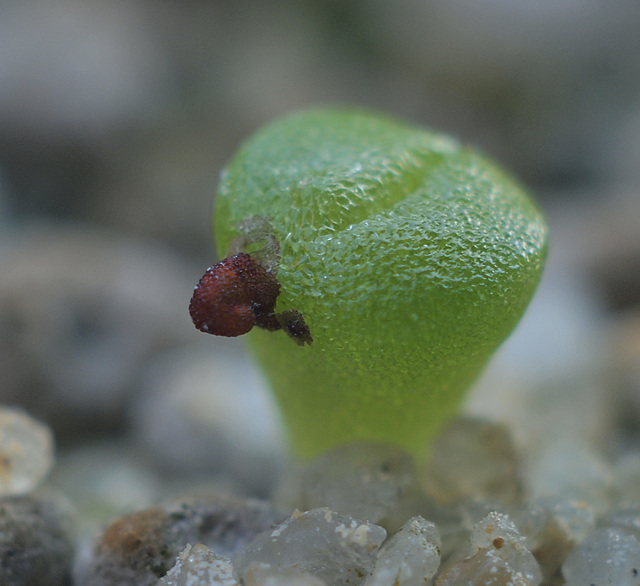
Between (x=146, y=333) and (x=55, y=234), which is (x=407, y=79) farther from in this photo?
(x=146, y=333)

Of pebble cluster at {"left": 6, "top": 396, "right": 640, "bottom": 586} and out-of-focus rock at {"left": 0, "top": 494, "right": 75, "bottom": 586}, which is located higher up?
pebble cluster at {"left": 6, "top": 396, "right": 640, "bottom": 586}

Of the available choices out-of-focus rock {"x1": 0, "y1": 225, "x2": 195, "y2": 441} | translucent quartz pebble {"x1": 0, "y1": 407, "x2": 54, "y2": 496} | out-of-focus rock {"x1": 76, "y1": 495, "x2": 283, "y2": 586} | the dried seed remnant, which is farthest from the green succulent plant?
out-of-focus rock {"x1": 0, "y1": 225, "x2": 195, "y2": 441}

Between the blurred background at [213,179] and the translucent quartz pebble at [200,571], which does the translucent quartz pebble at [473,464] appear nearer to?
the blurred background at [213,179]

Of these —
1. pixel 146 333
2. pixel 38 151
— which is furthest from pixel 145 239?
pixel 146 333

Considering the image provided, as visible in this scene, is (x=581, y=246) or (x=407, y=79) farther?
(x=407, y=79)

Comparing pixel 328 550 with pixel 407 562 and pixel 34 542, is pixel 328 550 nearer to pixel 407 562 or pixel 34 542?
pixel 407 562

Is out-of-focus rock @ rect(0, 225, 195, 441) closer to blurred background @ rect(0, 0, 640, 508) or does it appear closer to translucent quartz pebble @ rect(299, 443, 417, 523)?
blurred background @ rect(0, 0, 640, 508)

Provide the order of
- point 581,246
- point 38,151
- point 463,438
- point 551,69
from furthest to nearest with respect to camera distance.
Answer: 1. point 551,69
2. point 38,151
3. point 581,246
4. point 463,438
